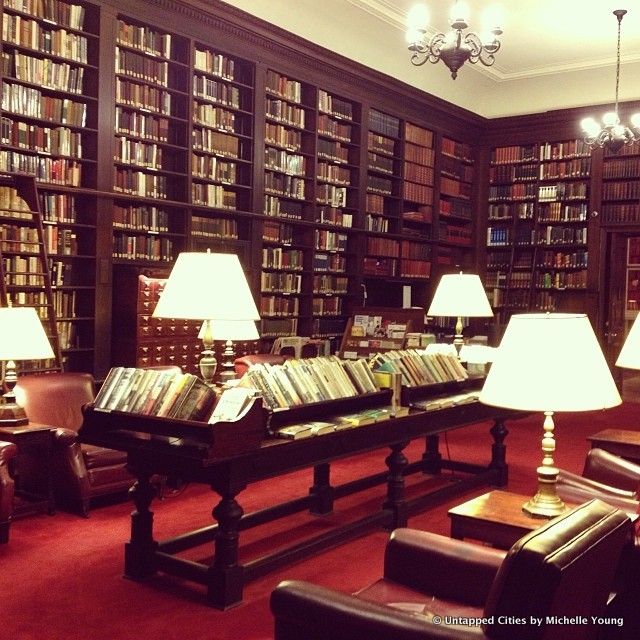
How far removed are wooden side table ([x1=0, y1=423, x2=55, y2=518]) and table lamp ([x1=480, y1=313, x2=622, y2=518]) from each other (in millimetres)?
2894

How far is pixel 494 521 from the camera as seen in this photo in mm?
3047

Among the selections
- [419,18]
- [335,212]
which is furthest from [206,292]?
[335,212]

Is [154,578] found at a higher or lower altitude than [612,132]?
lower

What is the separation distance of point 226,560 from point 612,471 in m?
2.07

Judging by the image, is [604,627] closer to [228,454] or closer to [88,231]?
[228,454]

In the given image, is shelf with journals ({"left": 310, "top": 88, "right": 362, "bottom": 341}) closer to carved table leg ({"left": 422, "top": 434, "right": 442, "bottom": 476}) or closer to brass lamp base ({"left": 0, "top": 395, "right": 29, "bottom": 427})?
carved table leg ({"left": 422, "top": 434, "right": 442, "bottom": 476})

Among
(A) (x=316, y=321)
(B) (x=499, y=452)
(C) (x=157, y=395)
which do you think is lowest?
(B) (x=499, y=452)

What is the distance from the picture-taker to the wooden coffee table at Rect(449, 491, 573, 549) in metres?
2.98

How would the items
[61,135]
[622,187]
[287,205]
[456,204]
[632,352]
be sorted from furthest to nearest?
[456,204] → [622,187] → [287,205] → [61,135] → [632,352]

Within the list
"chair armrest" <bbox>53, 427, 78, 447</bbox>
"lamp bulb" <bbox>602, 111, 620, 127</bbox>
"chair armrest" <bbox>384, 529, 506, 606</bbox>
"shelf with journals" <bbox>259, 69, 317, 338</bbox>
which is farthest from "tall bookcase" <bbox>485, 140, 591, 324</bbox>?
"chair armrest" <bbox>384, 529, 506, 606</bbox>

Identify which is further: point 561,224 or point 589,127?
point 561,224

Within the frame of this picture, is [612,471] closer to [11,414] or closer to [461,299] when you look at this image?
[461,299]

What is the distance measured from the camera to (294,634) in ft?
7.32

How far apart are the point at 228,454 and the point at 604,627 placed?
1559 millimetres
